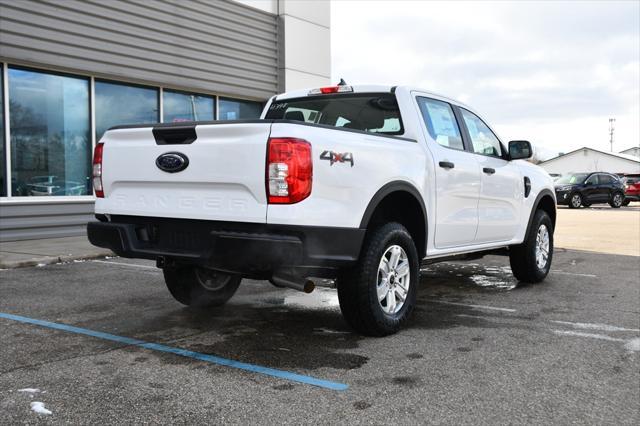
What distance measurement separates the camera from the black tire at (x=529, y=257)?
721 centimetres

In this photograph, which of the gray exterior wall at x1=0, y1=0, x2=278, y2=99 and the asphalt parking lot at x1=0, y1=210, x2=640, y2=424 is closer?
the asphalt parking lot at x1=0, y1=210, x2=640, y2=424

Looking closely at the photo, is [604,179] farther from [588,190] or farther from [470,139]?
[470,139]

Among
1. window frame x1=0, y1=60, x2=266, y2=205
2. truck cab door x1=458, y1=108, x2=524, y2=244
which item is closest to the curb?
window frame x1=0, y1=60, x2=266, y2=205

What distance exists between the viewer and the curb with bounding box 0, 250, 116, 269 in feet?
26.8

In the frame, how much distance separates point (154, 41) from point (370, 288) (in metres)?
10.2

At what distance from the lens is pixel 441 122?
5.79m

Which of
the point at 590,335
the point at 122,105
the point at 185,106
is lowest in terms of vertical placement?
the point at 590,335

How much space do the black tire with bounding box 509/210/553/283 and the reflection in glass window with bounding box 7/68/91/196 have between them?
27.5 feet

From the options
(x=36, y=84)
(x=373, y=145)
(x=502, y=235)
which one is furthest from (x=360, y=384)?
(x=36, y=84)

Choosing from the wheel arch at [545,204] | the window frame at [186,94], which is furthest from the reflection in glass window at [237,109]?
the wheel arch at [545,204]

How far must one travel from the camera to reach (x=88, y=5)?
11.7m

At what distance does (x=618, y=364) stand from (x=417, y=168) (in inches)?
78.7

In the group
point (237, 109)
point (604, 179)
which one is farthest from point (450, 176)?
point (604, 179)

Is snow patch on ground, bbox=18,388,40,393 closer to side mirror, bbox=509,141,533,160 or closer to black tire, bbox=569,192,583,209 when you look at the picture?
side mirror, bbox=509,141,533,160
